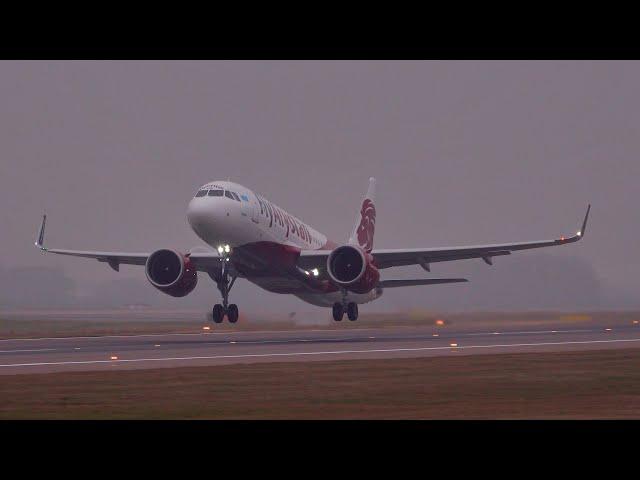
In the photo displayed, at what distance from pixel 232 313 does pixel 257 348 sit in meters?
11.3

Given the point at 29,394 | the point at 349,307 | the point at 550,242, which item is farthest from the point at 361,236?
the point at 29,394

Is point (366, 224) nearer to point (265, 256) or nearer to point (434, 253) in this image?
point (434, 253)

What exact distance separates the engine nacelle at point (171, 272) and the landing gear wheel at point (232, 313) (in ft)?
9.76

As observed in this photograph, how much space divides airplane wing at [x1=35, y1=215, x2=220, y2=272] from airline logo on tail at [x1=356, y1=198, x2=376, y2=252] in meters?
15.2

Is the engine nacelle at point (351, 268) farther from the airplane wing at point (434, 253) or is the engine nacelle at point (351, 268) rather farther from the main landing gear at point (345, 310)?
the main landing gear at point (345, 310)

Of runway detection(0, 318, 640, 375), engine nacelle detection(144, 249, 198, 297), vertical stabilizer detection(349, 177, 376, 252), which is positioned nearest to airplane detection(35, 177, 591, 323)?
engine nacelle detection(144, 249, 198, 297)

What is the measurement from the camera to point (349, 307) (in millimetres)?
48219

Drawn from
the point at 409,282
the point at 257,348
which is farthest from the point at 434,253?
the point at 257,348

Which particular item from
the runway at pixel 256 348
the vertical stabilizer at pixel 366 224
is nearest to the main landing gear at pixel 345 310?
the runway at pixel 256 348

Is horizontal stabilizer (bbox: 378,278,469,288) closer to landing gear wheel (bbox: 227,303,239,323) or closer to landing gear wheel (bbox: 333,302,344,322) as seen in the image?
landing gear wheel (bbox: 333,302,344,322)

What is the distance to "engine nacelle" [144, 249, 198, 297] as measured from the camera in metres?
39.9

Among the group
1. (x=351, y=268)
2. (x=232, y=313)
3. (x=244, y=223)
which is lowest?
(x=232, y=313)

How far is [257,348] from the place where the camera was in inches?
1249

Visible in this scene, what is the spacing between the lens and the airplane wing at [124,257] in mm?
41625
